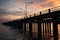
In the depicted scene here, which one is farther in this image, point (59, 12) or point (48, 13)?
point (48, 13)

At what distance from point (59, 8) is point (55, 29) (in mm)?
5510

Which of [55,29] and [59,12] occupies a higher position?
[59,12]

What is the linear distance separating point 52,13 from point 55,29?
3.49 metres

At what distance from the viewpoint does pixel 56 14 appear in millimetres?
33281

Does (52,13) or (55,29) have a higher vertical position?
(52,13)

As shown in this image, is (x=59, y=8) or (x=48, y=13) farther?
(x=48, y=13)

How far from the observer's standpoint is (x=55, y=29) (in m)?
34.6

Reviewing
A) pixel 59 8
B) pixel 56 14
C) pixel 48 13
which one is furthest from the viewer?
pixel 48 13

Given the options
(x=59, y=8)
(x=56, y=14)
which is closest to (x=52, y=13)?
(x=56, y=14)

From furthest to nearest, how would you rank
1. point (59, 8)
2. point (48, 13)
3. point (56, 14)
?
point (48, 13) → point (56, 14) → point (59, 8)

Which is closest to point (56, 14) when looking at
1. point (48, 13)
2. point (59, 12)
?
point (59, 12)

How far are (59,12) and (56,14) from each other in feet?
4.75

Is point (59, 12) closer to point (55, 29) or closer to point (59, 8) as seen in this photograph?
point (59, 8)

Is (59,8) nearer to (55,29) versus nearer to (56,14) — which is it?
(56,14)
